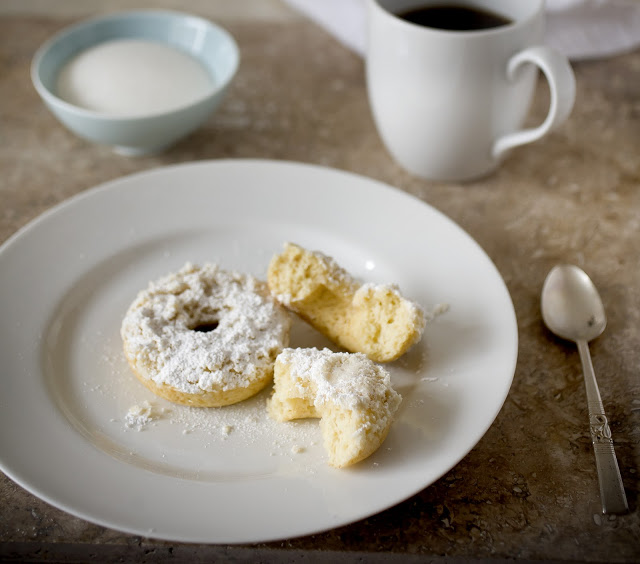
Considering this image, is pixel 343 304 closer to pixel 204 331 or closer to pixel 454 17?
pixel 204 331

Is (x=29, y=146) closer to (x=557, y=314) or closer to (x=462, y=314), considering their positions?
(x=462, y=314)

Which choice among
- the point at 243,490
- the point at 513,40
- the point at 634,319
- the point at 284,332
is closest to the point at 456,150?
the point at 513,40

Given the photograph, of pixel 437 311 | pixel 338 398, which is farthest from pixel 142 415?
pixel 437 311

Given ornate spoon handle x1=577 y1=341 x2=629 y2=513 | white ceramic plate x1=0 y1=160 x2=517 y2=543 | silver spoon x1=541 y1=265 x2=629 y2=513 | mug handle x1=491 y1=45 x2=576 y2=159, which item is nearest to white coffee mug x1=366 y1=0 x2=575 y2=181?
mug handle x1=491 y1=45 x2=576 y2=159

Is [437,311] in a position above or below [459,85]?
below

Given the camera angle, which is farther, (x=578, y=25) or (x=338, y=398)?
(x=578, y=25)

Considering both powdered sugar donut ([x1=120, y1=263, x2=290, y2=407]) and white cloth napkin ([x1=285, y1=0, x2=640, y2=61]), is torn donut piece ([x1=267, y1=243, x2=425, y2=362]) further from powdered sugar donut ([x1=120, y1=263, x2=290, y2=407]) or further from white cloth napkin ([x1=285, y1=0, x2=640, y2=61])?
white cloth napkin ([x1=285, y1=0, x2=640, y2=61])

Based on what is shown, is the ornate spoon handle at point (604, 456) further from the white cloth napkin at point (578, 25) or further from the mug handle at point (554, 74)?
the white cloth napkin at point (578, 25)
